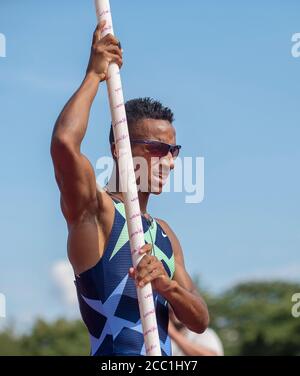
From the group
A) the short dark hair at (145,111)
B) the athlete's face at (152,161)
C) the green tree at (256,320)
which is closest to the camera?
the athlete's face at (152,161)

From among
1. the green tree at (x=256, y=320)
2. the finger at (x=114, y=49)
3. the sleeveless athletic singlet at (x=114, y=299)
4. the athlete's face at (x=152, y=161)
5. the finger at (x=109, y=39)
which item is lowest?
the sleeveless athletic singlet at (x=114, y=299)

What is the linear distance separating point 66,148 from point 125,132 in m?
0.37

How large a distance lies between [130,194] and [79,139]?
0.44 metres

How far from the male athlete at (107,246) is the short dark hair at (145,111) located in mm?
193

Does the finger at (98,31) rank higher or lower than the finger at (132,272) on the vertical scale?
higher

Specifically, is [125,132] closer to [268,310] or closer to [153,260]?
[153,260]

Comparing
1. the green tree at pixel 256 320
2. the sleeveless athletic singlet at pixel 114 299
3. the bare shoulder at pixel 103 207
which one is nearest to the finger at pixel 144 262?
the sleeveless athletic singlet at pixel 114 299

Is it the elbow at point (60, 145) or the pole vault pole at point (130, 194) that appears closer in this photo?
the elbow at point (60, 145)

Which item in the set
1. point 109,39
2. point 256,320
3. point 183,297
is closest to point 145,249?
point 183,297

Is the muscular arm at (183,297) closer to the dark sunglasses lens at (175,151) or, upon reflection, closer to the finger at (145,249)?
the finger at (145,249)

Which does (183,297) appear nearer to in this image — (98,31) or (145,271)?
(145,271)

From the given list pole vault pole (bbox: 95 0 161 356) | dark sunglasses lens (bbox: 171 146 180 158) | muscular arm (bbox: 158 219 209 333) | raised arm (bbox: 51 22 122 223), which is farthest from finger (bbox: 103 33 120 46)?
muscular arm (bbox: 158 219 209 333)

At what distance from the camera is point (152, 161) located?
6094 millimetres

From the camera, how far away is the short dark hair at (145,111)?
6.30 m
